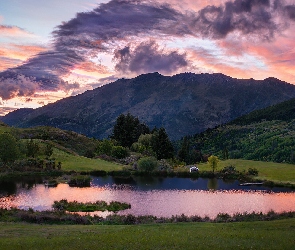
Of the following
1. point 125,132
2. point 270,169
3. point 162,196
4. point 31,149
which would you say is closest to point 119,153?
point 125,132

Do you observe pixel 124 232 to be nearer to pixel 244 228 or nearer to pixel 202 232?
pixel 202 232

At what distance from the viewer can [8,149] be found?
101812 millimetres

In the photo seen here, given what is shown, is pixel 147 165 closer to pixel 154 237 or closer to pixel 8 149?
pixel 8 149

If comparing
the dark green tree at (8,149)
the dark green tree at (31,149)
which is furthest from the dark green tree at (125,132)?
the dark green tree at (8,149)

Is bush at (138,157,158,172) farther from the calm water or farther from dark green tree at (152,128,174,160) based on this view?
dark green tree at (152,128,174,160)

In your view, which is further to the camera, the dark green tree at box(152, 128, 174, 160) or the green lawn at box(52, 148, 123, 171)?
the dark green tree at box(152, 128, 174, 160)

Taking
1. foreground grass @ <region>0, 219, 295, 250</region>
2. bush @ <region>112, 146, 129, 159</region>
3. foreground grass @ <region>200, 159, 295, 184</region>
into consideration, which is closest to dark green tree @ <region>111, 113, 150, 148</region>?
bush @ <region>112, 146, 129, 159</region>

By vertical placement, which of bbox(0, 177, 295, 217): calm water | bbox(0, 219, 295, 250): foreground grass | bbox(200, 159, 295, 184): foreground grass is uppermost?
bbox(200, 159, 295, 184): foreground grass

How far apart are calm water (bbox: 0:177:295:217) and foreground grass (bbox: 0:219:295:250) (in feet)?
60.4

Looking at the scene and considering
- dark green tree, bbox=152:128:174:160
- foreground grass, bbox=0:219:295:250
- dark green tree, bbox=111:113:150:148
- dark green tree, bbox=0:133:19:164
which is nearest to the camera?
foreground grass, bbox=0:219:295:250

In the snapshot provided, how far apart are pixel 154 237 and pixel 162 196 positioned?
135 ft

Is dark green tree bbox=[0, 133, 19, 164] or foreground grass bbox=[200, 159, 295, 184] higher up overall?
dark green tree bbox=[0, 133, 19, 164]

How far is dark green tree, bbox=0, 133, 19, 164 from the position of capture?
3979 inches

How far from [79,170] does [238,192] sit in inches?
2055
